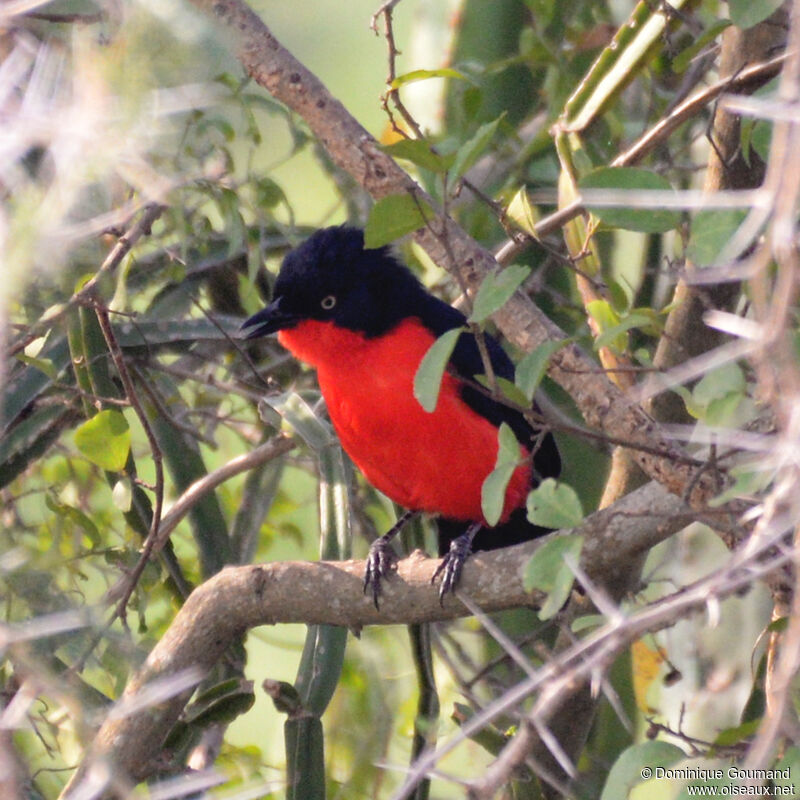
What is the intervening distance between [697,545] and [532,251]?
1.36 metres

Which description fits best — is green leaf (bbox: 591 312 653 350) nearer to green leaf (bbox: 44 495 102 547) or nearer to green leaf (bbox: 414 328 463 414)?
green leaf (bbox: 414 328 463 414)

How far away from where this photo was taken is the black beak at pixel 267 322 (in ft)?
11.5

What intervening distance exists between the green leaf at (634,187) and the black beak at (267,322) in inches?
62.6

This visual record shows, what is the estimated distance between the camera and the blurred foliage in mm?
1967

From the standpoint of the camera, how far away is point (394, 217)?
2.23 m

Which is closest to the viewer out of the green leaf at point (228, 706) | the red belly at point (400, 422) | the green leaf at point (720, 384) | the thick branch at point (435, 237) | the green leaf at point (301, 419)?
the green leaf at point (720, 384)

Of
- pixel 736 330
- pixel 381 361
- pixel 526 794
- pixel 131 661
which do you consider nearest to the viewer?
pixel 736 330

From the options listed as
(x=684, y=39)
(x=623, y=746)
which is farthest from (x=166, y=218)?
(x=623, y=746)

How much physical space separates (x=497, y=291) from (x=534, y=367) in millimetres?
178

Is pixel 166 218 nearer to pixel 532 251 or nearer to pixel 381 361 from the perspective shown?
pixel 381 361

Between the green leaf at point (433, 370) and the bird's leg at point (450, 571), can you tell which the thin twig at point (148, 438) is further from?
the green leaf at point (433, 370)

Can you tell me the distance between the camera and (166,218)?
3.68m

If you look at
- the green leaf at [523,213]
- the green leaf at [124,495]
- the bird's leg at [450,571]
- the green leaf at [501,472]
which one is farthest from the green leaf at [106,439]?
the green leaf at [501,472]

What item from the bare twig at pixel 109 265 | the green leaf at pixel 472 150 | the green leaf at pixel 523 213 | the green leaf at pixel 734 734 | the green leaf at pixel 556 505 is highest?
the bare twig at pixel 109 265
